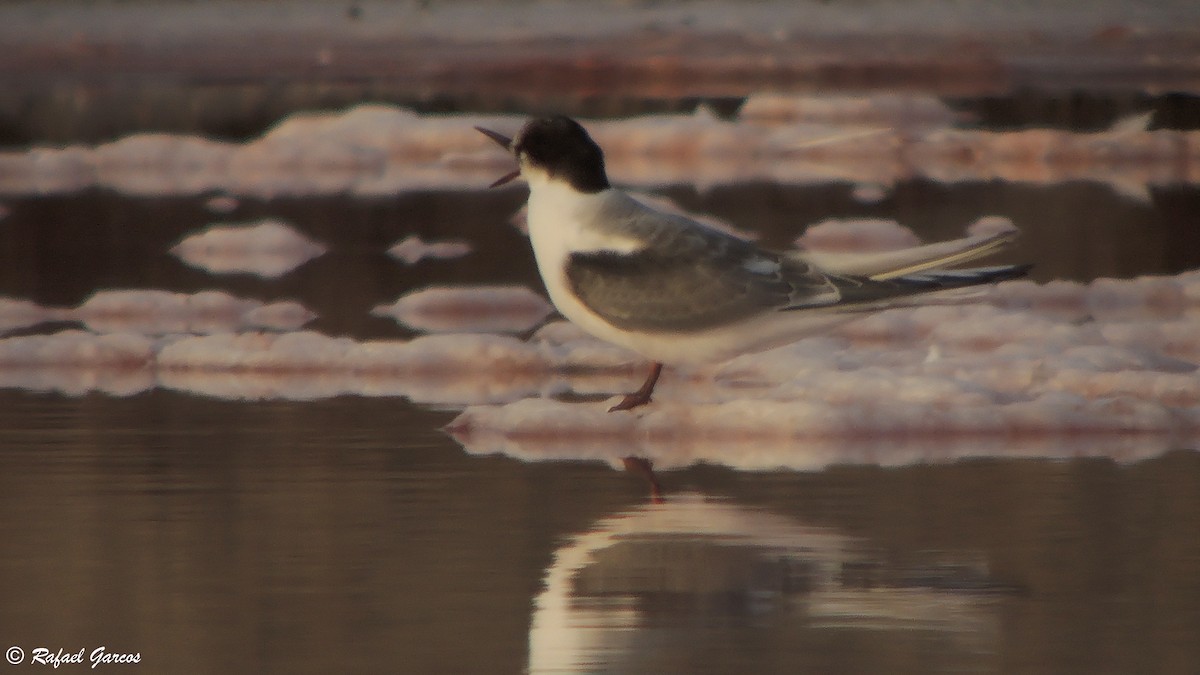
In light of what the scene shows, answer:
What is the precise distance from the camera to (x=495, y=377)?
18.0ft

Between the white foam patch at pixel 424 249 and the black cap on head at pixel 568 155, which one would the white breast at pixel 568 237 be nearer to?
the black cap on head at pixel 568 155

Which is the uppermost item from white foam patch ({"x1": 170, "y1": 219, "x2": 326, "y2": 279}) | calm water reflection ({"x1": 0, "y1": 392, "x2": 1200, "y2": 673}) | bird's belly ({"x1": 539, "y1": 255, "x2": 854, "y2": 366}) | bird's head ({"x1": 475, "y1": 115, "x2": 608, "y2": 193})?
white foam patch ({"x1": 170, "y1": 219, "x2": 326, "y2": 279})

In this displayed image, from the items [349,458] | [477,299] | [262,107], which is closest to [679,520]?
[349,458]

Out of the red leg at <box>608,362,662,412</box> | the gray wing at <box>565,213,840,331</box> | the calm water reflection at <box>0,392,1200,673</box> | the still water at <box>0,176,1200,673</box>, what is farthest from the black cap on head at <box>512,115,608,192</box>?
the calm water reflection at <box>0,392,1200,673</box>

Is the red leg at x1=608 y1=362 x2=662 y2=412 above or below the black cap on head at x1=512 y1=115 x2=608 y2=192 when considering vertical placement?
below

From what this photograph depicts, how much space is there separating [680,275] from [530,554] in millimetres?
1396

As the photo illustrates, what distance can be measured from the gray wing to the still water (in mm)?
453

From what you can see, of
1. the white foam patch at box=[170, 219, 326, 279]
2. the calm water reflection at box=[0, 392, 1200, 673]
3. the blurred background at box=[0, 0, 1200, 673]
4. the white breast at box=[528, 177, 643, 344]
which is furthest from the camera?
the white foam patch at box=[170, 219, 326, 279]

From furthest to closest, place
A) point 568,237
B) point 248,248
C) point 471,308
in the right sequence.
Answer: point 248,248, point 471,308, point 568,237

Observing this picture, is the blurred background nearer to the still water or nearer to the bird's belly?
the still water

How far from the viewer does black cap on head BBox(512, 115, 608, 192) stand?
5.01 metres

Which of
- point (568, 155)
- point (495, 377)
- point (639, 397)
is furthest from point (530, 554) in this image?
point (495, 377)

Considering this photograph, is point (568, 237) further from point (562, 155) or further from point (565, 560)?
point (565, 560)

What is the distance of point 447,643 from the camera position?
3.07 m
